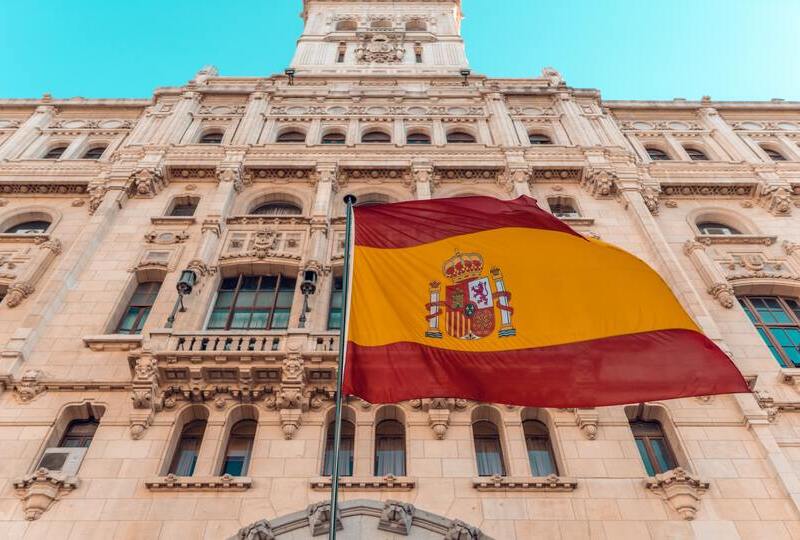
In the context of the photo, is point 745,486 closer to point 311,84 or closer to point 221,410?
point 221,410

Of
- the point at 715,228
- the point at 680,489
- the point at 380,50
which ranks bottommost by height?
the point at 680,489

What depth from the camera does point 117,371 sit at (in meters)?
15.7

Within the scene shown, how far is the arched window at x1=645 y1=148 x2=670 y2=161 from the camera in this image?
1117 inches

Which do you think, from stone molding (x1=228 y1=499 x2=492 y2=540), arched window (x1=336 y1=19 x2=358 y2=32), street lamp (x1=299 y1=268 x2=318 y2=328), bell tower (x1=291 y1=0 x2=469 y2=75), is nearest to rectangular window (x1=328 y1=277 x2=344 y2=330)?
street lamp (x1=299 y1=268 x2=318 y2=328)

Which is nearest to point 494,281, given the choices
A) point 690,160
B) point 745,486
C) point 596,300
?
point 596,300

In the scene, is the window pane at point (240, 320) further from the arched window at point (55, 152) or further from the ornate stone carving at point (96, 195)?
the arched window at point (55, 152)

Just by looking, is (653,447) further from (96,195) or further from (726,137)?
(96,195)

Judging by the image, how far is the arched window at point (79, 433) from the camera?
1453cm

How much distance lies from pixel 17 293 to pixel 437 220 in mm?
13363

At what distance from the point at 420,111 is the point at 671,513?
74.0ft

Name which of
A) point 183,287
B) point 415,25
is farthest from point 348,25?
point 183,287

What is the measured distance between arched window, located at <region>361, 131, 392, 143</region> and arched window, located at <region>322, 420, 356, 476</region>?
54.3ft

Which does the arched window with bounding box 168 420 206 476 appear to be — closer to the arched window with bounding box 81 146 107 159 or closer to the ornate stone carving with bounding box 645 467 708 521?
the ornate stone carving with bounding box 645 467 708 521

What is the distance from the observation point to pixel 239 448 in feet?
48.1
